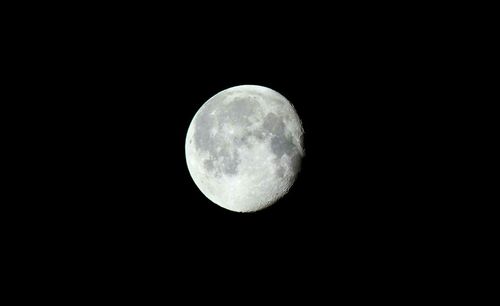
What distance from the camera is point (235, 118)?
341 cm

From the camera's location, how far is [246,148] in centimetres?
335

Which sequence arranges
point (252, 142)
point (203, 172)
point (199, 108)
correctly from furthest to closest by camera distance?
point (199, 108) → point (203, 172) → point (252, 142)

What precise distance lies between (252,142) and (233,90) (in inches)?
26.6

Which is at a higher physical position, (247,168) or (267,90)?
(267,90)

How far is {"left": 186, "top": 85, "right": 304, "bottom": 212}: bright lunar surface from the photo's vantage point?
11.1ft

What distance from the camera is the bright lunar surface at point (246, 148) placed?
3.38m

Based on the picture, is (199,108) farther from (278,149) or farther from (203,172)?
(278,149)

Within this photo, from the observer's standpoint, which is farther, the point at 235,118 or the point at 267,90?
the point at 267,90

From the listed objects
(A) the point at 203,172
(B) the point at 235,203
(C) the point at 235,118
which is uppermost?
(C) the point at 235,118

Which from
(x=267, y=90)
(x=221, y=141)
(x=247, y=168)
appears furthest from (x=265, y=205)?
(x=267, y=90)

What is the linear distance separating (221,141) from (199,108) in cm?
63

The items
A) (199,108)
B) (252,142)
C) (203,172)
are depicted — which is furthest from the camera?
(199,108)

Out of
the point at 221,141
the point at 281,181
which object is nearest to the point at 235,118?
the point at 221,141

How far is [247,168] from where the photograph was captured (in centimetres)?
339
